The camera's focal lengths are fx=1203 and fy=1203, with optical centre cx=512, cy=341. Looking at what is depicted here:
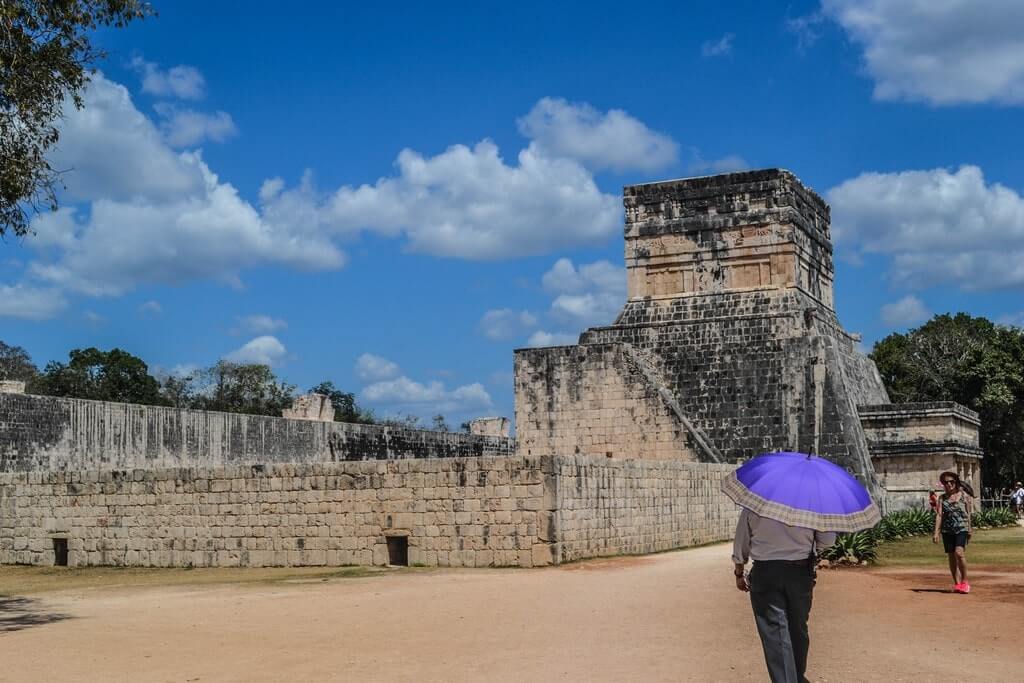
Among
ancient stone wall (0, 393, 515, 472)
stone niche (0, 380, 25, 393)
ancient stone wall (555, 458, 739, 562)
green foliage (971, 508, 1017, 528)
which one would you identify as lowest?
green foliage (971, 508, 1017, 528)

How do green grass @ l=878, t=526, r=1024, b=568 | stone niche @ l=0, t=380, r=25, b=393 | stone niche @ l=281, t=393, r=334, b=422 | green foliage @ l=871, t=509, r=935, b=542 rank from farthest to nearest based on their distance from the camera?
stone niche @ l=281, t=393, r=334, b=422, stone niche @ l=0, t=380, r=25, b=393, green foliage @ l=871, t=509, r=935, b=542, green grass @ l=878, t=526, r=1024, b=568

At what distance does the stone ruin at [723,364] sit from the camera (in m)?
23.9

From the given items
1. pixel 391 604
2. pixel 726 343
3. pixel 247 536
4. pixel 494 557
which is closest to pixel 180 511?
pixel 247 536

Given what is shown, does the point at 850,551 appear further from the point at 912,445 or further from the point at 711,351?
the point at 912,445

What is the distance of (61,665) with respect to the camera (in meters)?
8.59

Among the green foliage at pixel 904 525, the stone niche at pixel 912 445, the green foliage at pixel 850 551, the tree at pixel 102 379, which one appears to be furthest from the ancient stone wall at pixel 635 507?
the tree at pixel 102 379

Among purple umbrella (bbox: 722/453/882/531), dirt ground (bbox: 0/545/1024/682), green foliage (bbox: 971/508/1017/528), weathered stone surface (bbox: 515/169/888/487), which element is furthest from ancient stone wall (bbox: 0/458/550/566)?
green foliage (bbox: 971/508/1017/528)

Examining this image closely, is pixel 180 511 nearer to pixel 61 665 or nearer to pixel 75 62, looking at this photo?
pixel 75 62

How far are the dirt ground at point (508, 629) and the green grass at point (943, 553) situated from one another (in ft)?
3.83

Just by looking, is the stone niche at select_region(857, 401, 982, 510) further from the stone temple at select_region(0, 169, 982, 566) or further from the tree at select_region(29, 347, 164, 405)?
the tree at select_region(29, 347, 164, 405)

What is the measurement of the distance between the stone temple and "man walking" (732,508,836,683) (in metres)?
8.79

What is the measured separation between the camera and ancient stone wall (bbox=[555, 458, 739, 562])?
1541cm

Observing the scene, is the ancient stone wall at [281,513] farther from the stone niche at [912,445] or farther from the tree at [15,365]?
the tree at [15,365]

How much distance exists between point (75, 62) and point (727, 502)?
13532 mm
